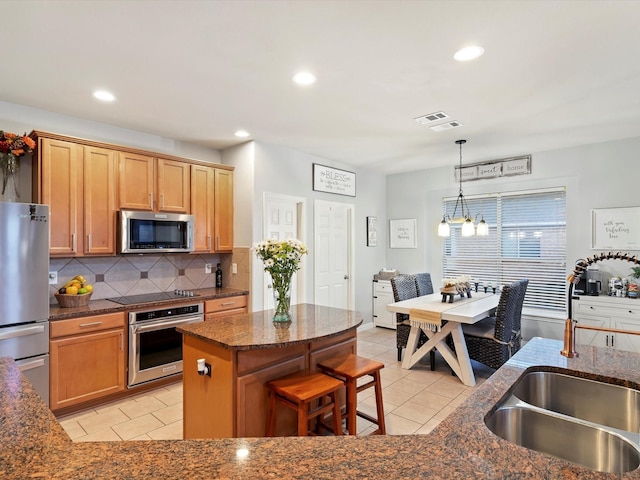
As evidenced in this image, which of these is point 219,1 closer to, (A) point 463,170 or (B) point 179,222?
(B) point 179,222

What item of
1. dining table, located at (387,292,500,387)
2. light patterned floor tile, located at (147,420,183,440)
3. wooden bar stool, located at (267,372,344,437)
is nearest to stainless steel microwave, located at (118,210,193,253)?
light patterned floor tile, located at (147,420,183,440)

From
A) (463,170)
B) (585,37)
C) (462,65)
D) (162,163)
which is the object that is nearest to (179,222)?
(162,163)

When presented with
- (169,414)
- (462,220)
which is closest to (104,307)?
(169,414)

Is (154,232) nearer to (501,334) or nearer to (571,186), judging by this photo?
(501,334)

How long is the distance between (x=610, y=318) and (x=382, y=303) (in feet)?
9.44

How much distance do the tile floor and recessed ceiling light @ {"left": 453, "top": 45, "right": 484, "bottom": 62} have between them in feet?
8.68

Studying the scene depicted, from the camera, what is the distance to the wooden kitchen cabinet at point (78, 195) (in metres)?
3.12

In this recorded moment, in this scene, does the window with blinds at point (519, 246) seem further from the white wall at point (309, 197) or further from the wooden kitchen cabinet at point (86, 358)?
the wooden kitchen cabinet at point (86, 358)

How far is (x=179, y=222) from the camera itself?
153 inches

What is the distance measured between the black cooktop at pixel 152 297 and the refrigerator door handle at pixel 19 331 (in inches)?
25.5

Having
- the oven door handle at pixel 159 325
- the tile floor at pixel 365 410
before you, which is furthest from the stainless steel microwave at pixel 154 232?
the tile floor at pixel 365 410

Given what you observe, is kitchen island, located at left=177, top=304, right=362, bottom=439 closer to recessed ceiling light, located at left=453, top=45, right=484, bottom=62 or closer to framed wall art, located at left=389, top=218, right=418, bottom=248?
recessed ceiling light, located at left=453, top=45, right=484, bottom=62

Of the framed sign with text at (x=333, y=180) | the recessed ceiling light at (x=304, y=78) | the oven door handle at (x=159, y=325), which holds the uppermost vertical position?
the recessed ceiling light at (x=304, y=78)

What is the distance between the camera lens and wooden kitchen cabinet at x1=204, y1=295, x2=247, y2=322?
3.85 metres
